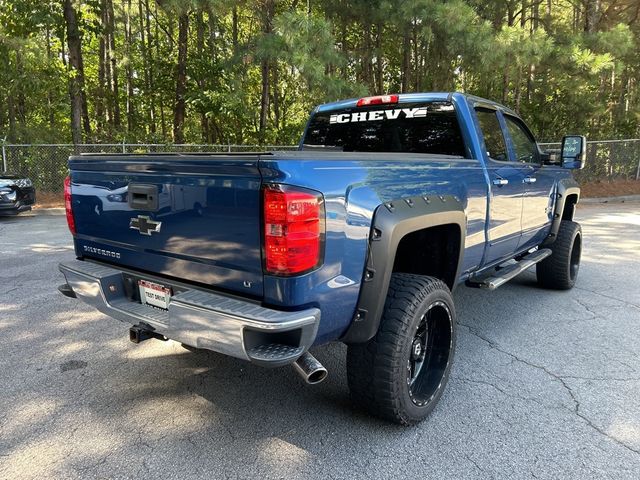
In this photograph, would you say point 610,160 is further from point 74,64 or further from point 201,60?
point 74,64

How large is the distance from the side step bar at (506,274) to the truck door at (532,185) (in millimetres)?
130

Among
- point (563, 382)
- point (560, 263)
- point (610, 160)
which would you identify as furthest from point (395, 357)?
point (610, 160)

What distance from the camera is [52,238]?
8.46 metres

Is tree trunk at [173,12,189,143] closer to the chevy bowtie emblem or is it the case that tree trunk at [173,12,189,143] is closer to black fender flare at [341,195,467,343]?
the chevy bowtie emblem

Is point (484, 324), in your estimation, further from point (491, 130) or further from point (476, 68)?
point (476, 68)

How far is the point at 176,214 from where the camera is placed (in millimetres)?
2451

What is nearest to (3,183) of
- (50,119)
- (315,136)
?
(315,136)

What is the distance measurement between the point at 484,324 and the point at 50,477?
357 centimetres

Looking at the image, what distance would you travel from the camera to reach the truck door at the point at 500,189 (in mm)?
3697

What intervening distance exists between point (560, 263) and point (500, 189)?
2103 mm

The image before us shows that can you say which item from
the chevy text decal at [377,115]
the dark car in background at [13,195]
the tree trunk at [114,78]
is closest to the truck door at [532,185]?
the chevy text decal at [377,115]

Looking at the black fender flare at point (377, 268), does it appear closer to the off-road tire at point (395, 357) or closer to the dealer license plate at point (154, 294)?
the off-road tire at point (395, 357)

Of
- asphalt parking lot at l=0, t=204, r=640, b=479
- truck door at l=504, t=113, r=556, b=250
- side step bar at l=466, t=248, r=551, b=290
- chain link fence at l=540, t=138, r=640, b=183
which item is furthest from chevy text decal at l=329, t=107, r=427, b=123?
chain link fence at l=540, t=138, r=640, b=183

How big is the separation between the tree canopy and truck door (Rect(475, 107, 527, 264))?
22.4 ft
